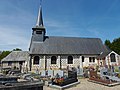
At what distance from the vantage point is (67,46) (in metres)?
26.6

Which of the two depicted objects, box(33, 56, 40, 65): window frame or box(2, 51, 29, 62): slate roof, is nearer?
box(33, 56, 40, 65): window frame

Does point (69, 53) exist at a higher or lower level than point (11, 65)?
higher

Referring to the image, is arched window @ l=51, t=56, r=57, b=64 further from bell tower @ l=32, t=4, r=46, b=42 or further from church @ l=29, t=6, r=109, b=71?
bell tower @ l=32, t=4, r=46, b=42

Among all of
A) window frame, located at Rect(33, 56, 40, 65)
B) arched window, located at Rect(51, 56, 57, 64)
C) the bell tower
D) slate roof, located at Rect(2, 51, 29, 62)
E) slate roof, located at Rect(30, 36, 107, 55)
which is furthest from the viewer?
slate roof, located at Rect(2, 51, 29, 62)

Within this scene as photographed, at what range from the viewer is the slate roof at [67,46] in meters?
24.5

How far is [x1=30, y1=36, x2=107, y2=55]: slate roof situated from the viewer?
24.5 meters

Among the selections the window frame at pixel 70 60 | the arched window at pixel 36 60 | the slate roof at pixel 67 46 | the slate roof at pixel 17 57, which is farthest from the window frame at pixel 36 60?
the window frame at pixel 70 60

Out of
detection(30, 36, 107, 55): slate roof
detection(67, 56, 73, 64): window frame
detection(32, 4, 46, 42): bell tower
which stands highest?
detection(32, 4, 46, 42): bell tower

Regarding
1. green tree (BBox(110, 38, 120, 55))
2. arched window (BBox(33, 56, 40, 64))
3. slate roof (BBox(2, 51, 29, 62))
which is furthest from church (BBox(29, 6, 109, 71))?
green tree (BBox(110, 38, 120, 55))

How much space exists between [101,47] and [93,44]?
196 cm

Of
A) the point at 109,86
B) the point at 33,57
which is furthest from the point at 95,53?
the point at 109,86

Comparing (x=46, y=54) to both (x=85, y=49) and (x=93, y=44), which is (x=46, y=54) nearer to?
(x=85, y=49)

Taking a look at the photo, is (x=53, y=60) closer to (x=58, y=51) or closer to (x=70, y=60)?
(x=58, y=51)

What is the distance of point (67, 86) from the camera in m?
9.41
